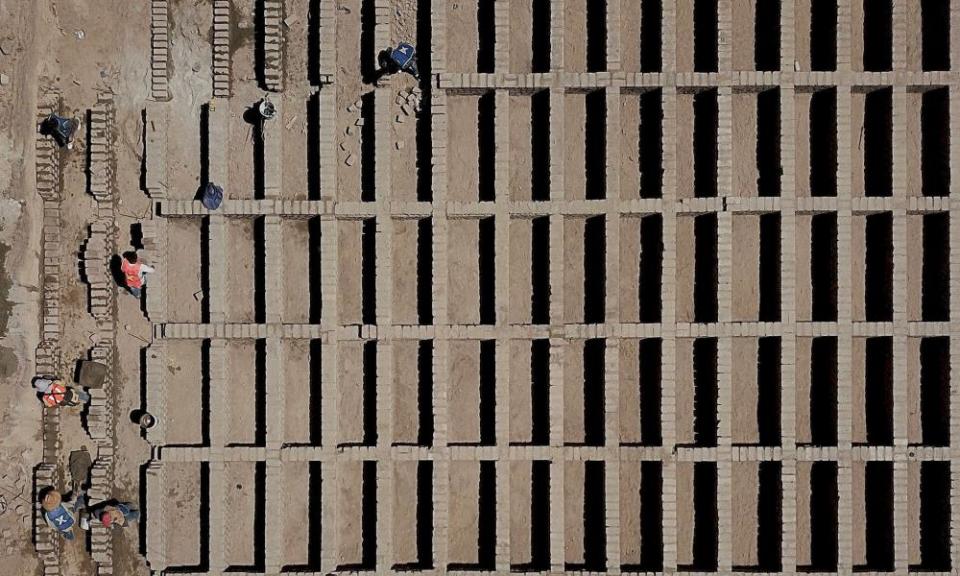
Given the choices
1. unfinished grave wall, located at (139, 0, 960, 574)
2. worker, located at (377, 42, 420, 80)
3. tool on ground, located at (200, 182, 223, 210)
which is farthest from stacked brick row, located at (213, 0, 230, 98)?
worker, located at (377, 42, 420, 80)

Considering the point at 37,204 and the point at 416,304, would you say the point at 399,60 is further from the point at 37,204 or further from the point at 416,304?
the point at 37,204

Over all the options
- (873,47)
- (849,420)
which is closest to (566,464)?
(849,420)

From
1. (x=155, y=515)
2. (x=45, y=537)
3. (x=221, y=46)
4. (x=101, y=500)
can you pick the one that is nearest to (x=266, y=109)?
(x=221, y=46)

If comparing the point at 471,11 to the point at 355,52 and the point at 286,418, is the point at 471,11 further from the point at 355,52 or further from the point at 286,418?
the point at 286,418

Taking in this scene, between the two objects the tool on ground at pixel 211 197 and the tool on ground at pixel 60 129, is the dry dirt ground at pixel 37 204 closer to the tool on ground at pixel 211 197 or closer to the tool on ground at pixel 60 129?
the tool on ground at pixel 60 129

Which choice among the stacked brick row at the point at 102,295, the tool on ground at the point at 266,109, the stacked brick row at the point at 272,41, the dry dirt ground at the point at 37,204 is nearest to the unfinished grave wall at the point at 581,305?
the tool on ground at the point at 266,109
